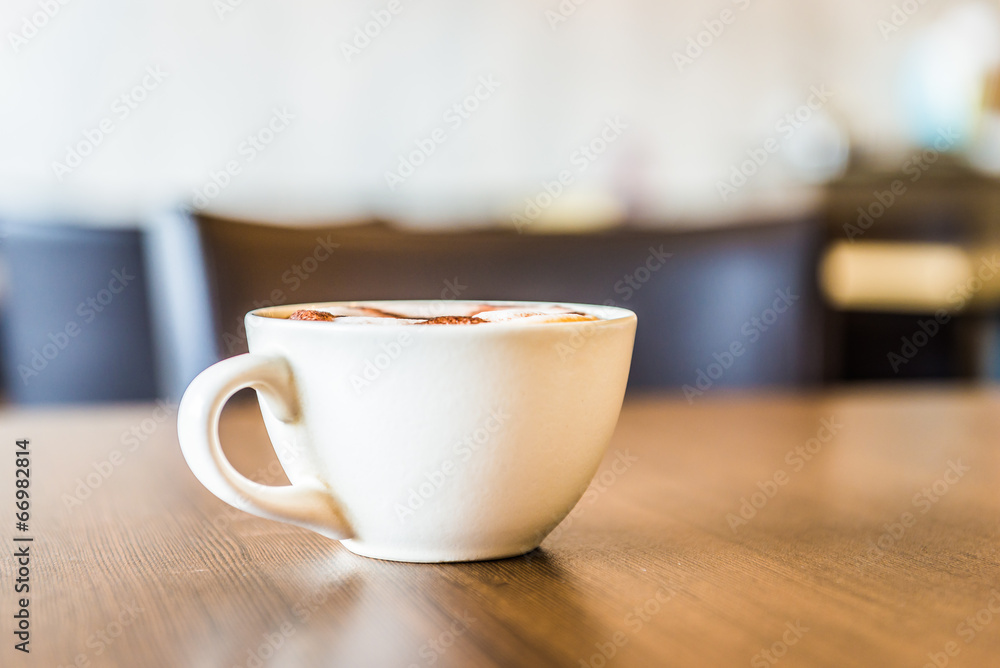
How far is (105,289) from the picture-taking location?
4.13 feet

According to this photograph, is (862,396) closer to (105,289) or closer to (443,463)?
(443,463)

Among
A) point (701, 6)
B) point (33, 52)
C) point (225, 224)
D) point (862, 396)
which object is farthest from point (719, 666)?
point (701, 6)

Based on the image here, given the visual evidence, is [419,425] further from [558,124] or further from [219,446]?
[558,124]

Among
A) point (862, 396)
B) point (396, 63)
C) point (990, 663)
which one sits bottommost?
point (862, 396)

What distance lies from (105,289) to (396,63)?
260 cm

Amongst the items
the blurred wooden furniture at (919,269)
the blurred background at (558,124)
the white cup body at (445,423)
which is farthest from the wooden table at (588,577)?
the blurred wooden furniture at (919,269)

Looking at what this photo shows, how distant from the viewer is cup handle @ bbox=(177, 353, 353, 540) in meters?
0.39

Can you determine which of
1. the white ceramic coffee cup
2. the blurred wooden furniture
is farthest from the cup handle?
the blurred wooden furniture

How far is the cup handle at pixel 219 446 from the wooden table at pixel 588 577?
0.02 m

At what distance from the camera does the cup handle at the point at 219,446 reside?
1.27 feet

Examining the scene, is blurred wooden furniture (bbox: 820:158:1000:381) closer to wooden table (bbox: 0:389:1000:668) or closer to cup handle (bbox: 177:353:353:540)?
wooden table (bbox: 0:389:1000:668)

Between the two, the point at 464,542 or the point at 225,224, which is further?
the point at 225,224

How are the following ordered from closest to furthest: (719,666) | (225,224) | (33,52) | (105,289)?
1. (719,666)
2. (225,224)
3. (105,289)
4. (33,52)

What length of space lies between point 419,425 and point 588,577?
0.31 feet
